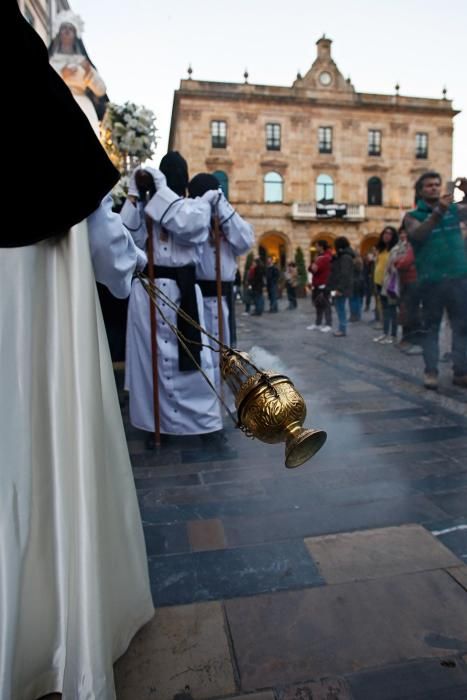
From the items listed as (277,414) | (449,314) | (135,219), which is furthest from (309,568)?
(449,314)

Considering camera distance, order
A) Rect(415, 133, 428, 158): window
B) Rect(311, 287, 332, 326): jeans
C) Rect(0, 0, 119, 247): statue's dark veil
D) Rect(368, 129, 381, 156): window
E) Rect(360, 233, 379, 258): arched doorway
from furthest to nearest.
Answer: Rect(415, 133, 428, 158): window, Rect(360, 233, 379, 258): arched doorway, Rect(368, 129, 381, 156): window, Rect(311, 287, 332, 326): jeans, Rect(0, 0, 119, 247): statue's dark veil

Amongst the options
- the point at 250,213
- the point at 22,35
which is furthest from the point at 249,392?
the point at 250,213

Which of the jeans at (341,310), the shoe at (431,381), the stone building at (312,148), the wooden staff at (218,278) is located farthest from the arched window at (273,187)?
the wooden staff at (218,278)

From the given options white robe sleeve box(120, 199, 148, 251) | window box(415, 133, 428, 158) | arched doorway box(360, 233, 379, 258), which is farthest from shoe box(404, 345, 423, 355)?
window box(415, 133, 428, 158)

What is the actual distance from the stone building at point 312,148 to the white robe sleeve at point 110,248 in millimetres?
29888

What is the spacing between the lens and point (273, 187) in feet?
104

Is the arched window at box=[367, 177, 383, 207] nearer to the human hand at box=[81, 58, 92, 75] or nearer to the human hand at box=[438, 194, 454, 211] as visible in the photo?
the human hand at box=[81, 58, 92, 75]

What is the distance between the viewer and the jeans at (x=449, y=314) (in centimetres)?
498

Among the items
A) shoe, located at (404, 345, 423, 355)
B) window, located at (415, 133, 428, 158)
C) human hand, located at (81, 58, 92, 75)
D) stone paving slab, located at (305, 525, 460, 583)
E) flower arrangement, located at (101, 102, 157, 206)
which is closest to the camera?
stone paving slab, located at (305, 525, 460, 583)

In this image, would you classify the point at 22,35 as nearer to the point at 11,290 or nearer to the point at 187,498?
the point at 11,290

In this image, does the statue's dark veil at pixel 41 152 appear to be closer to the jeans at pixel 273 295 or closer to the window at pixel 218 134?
the jeans at pixel 273 295

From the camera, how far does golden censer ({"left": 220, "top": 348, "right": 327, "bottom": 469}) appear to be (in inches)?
Result: 63.1

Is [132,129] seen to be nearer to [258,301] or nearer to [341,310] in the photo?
[341,310]

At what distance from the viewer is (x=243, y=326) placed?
11.7 metres
